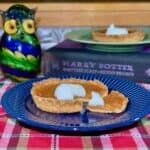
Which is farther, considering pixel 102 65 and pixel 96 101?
pixel 102 65

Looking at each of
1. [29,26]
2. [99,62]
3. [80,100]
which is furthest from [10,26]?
[80,100]

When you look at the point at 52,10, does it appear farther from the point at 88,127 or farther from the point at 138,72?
the point at 88,127

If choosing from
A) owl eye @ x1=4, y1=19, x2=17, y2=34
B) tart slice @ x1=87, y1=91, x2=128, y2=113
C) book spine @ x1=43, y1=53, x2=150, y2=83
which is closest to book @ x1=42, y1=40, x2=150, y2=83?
book spine @ x1=43, y1=53, x2=150, y2=83

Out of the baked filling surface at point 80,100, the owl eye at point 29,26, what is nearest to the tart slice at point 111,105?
the baked filling surface at point 80,100

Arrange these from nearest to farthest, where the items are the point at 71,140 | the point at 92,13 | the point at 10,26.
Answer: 1. the point at 71,140
2. the point at 10,26
3. the point at 92,13

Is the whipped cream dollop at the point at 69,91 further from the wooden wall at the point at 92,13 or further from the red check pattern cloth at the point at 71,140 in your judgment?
the wooden wall at the point at 92,13

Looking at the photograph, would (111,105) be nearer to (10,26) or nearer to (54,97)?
(54,97)

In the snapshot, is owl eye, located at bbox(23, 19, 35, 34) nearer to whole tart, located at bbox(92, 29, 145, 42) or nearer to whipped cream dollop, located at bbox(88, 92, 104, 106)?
whole tart, located at bbox(92, 29, 145, 42)
